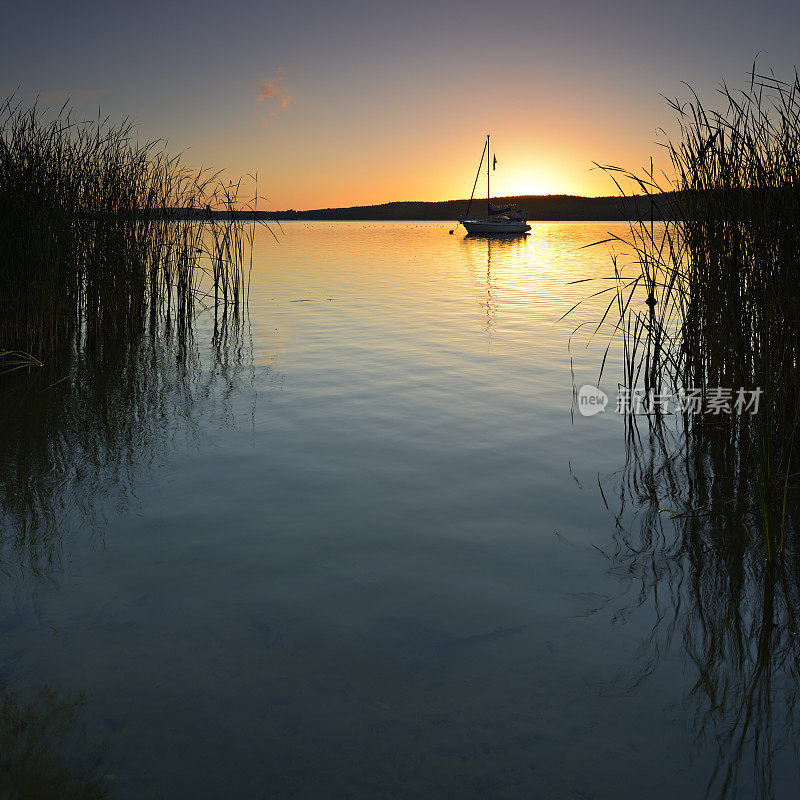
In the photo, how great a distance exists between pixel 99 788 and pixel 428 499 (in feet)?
7.45

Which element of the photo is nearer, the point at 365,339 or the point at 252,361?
the point at 252,361

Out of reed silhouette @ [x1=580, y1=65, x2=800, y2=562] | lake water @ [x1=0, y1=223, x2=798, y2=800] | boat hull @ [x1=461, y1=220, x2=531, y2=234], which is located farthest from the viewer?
boat hull @ [x1=461, y1=220, x2=531, y2=234]

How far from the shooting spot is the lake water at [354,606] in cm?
195

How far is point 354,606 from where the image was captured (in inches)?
108

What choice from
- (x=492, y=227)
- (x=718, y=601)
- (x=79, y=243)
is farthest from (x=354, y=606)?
(x=492, y=227)

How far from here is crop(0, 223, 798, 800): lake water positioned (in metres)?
1.95

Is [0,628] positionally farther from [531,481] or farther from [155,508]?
[531,481]

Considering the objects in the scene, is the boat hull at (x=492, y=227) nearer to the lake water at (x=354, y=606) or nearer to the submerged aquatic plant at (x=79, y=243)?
the submerged aquatic plant at (x=79, y=243)

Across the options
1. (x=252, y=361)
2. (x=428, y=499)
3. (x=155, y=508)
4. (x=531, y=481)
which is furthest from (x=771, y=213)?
(x=252, y=361)

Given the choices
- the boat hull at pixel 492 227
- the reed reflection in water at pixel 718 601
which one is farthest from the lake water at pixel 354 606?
the boat hull at pixel 492 227

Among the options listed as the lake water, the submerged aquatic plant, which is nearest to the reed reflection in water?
the lake water

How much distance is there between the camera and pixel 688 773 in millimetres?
1893

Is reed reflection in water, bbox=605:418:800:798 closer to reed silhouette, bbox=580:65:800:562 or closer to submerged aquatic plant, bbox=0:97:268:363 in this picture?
reed silhouette, bbox=580:65:800:562

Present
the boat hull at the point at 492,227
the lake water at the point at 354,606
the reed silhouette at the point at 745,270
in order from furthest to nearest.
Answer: the boat hull at the point at 492,227 → the reed silhouette at the point at 745,270 → the lake water at the point at 354,606
